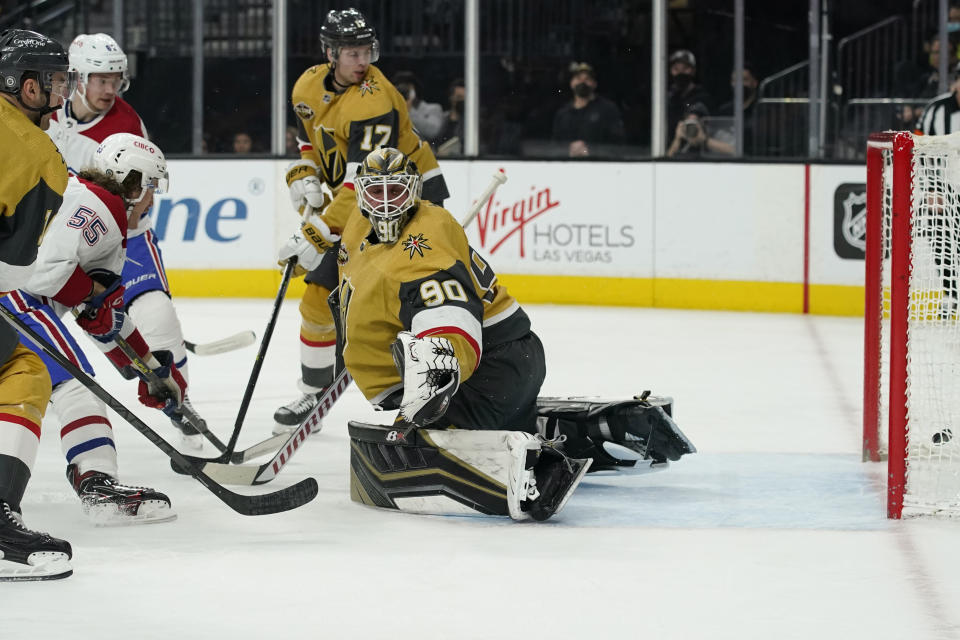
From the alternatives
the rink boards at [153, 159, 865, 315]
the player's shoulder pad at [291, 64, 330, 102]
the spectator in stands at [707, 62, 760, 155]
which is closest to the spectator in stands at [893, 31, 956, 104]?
the rink boards at [153, 159, 865, 315]

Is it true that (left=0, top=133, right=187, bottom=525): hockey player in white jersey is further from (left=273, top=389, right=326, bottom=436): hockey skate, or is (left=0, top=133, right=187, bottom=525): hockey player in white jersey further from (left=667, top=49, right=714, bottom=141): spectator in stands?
(left=667, top=49, right=714, bottom=141): spectator in stands

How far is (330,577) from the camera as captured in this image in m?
2.96

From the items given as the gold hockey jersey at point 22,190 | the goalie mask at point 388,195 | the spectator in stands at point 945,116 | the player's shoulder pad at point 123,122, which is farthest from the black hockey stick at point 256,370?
the spectator in stands at point 945,116

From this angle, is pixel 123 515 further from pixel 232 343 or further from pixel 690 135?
pixel 690 135

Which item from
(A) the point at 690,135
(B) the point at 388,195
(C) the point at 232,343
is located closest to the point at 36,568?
(B) the point at 388,195

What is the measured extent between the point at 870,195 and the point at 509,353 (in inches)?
47.5

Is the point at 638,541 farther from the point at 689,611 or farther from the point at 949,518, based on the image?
the point at 949,518

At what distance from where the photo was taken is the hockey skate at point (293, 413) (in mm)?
4617

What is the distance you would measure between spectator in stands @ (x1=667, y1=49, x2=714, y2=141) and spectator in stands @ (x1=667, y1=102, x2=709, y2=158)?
0.03 m

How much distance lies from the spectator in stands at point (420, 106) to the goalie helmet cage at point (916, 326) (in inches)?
167

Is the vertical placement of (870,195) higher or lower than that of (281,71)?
lower

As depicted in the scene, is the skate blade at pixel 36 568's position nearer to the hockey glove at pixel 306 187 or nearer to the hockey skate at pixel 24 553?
the hockey skate at pixel 24 553

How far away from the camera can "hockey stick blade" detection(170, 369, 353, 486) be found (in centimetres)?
368

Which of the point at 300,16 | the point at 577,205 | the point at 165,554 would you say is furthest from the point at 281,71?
the point at 165,554
